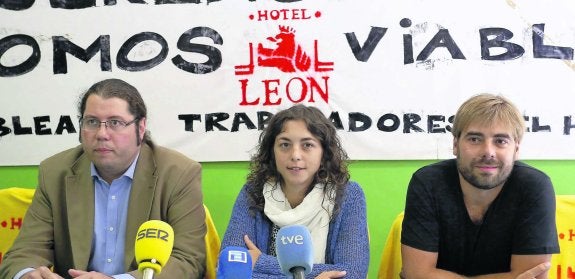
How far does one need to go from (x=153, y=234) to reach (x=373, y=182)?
1.93 metres

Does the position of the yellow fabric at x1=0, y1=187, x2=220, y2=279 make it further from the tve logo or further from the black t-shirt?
the tve logo

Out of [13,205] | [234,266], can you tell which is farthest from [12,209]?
[234,266]

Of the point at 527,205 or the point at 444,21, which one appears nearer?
the point at 527,205

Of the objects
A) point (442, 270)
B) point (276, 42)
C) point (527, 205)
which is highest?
point (276, 42)

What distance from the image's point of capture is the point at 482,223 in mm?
2141

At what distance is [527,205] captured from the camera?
210 centimetres

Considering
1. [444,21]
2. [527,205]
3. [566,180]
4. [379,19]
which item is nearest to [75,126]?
[379,19]

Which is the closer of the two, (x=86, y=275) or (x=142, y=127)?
(x=86, y=275)

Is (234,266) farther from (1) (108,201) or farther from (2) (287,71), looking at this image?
(2) (287,71)

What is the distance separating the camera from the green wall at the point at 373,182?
318 cm

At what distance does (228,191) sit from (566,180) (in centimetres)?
180

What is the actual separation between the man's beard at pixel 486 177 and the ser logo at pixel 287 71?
1183 millimetres

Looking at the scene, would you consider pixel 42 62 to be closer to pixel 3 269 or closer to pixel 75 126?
pixel 75 126

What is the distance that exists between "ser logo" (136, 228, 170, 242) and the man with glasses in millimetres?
690
